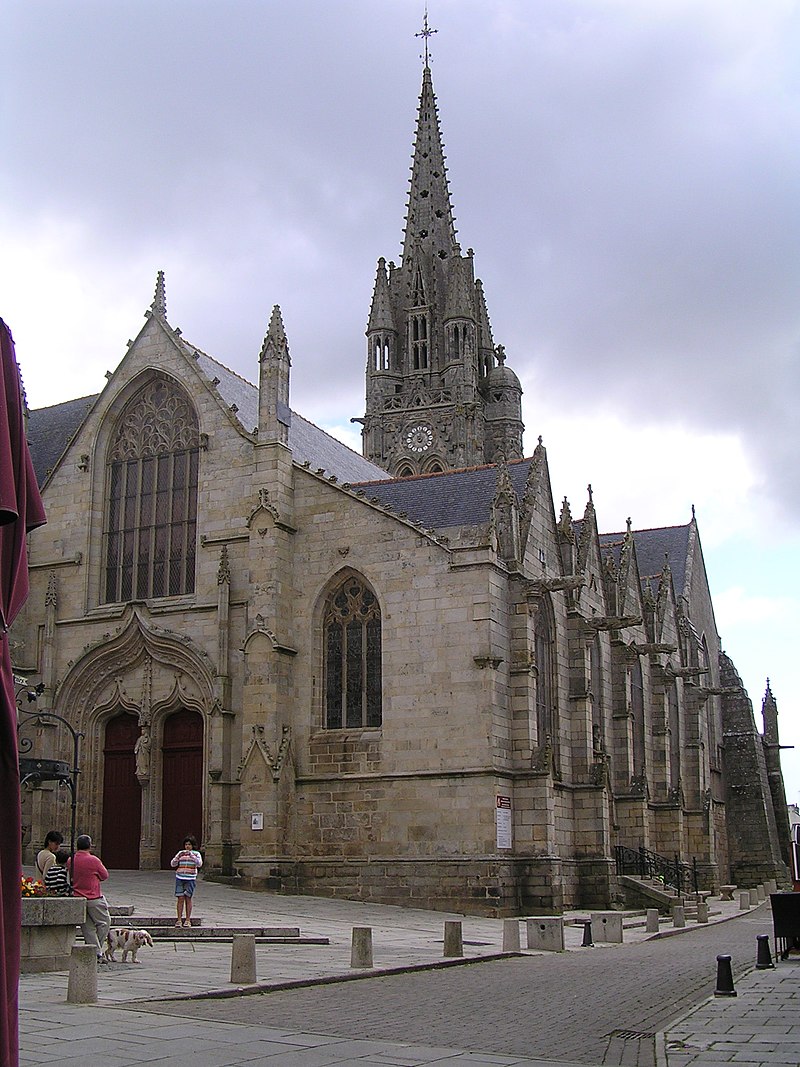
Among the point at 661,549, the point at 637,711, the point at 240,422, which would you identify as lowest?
the point at 637,711

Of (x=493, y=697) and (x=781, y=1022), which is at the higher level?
(x=493, y=697)

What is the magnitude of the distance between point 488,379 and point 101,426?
36658 mm

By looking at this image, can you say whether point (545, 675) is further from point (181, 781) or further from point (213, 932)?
point (213, 932)

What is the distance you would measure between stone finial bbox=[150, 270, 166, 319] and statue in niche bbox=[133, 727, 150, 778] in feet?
36.0

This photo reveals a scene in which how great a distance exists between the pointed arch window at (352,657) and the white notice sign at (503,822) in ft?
11.3

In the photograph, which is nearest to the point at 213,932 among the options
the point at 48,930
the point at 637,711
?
the point at 48,930

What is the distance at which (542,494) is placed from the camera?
3144cm

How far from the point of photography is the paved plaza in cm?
910

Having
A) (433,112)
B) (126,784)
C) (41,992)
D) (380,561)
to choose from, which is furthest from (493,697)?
(433,112)

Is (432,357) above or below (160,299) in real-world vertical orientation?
above

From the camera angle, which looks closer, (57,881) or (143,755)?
(57,881)

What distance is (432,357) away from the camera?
214 feet

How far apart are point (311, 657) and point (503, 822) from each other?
5980 millimetres

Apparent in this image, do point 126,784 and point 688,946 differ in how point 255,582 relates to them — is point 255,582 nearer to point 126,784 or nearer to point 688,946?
point 126,784
